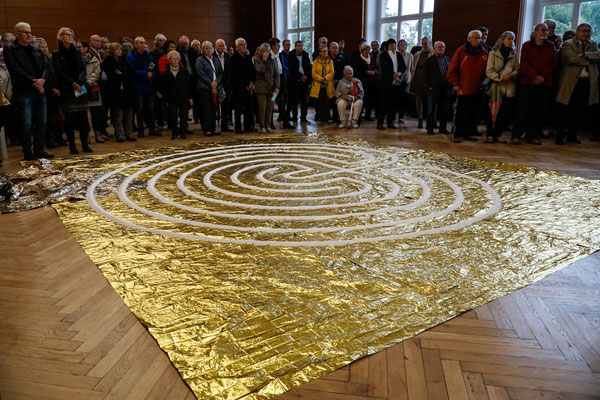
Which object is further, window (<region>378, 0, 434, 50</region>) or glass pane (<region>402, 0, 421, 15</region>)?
glass pane (<region>402, 0, 421, 15</region>)

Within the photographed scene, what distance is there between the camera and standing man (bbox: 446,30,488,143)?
683 centimetres

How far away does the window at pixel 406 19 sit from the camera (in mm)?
11376

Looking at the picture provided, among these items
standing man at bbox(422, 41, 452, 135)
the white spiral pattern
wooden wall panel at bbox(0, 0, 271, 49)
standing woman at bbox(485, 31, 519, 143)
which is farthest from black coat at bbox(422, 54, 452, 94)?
wooden wall panel at bbox(0, 0, 271, 49)

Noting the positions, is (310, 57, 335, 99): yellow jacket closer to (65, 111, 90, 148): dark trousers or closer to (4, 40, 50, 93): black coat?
(65, 111, 90, 148): dark trousers

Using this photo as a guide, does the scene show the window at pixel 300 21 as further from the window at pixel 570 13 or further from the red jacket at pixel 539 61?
the red jacket at pixel 539 61

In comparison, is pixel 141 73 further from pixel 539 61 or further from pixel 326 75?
pixel 539 61

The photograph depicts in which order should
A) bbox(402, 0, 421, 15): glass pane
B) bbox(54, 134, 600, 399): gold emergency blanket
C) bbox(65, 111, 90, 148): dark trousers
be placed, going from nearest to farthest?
bbox(54, 134, 600, 399): gold emergency blanket → bbox(65, 111, 90, 148): dark trousers → bbox(402, 0, 421, 15): glass pane

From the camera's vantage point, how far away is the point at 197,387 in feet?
5.69

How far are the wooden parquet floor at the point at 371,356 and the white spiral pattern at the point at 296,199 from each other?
0.95 metres

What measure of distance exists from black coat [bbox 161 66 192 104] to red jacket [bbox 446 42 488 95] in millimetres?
4122

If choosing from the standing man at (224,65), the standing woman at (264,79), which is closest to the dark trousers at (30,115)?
the standing man at (224,65)

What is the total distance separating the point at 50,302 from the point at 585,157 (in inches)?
244

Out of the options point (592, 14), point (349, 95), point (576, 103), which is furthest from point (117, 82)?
point (592, 14)

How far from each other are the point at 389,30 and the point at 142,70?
290 inches
